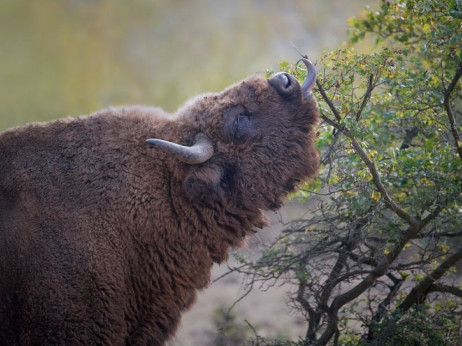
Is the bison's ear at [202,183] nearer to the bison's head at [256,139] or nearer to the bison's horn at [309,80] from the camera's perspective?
the bison's head at [256,139]

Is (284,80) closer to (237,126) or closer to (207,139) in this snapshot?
(237,126)

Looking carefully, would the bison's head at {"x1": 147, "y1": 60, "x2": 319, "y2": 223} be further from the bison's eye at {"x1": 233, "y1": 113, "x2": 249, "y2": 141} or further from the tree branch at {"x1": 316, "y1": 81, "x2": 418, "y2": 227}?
the tree branch at {"x1": 316, "y1": 81, "x2": 418, "y2": 227}

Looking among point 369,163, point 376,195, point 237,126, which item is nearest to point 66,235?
point 237,126

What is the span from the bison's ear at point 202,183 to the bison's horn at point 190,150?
0.27 feet

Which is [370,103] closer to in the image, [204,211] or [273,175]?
[273,175]

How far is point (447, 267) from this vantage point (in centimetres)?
557

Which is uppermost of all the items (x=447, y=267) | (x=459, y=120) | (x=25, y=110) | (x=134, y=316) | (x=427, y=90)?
(x=25, y=110)

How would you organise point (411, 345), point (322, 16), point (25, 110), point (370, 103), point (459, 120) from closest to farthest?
1. point (411, 345)
2. point (370, 103)
3. point (459, 120)
4. point (25, 110)
5. point (322, 16)

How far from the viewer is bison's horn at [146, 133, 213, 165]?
4.80 m

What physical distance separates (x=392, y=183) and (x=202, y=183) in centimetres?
166

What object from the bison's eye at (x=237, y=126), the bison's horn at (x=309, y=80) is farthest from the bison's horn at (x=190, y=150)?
the bison's horn at (x=309, y=80)

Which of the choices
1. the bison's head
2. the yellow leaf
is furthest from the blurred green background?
the yellow leaf

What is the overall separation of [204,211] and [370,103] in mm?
1946

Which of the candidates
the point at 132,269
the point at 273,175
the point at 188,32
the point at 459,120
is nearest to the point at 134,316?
the point at 132,269
